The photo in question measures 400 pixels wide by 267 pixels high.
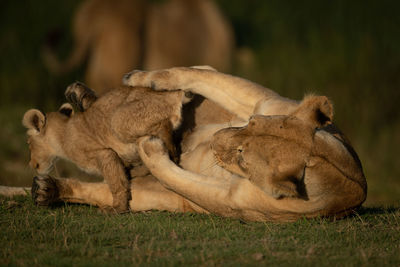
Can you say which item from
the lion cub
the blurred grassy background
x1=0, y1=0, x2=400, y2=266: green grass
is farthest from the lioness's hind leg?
the blurred grassy background

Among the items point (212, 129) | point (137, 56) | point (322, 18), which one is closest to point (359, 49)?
point (322, 18)

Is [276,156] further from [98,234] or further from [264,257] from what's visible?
[98,234]

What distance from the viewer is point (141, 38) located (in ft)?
35.6

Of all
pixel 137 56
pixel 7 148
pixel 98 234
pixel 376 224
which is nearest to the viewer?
pixel 98 234

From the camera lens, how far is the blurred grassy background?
11352 millimetres

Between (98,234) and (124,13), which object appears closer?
(98,234)

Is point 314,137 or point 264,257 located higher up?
point 314,137

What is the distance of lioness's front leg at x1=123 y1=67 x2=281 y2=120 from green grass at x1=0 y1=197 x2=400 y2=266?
2.90 feet

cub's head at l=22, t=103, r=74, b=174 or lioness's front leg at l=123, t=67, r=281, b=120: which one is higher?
lioness's front leg at l=123, t=67, r=281, b=120

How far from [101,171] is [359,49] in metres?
8.45

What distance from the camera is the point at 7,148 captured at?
9328mm

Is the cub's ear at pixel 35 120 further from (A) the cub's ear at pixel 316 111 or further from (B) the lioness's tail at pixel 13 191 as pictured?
(A) the cub's ear at pixel 316 111

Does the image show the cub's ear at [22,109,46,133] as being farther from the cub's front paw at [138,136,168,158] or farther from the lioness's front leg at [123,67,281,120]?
the cub's front paw at [138,136,168,158]

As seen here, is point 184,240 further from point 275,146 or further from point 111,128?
point 111,128
